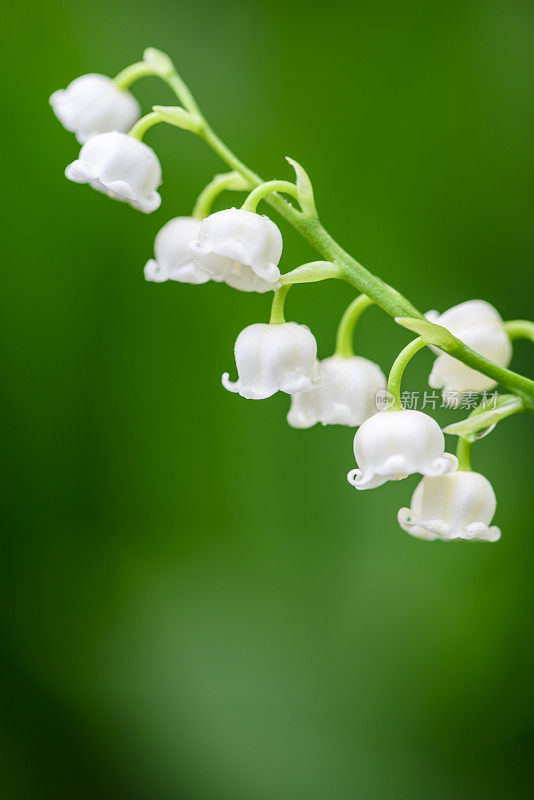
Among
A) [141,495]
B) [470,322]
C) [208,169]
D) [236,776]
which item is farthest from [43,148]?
[236,776]

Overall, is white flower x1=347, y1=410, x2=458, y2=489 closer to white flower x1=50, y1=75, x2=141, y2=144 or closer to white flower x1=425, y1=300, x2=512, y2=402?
white flower x1=425, y1=300, x2=512, y2=402

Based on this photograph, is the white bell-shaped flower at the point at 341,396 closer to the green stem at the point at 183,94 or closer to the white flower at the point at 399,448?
the white flower at the point at 399,448

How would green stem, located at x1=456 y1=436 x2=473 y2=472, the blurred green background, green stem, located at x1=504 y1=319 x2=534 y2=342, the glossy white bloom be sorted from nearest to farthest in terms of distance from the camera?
1. the glossy white bloom
2. green stem, located at x1=456 y1=436 x2=473 y2=472
3. green stem, located at x1=504 y1=319 x2=534 y2=342
4. the blurred green background

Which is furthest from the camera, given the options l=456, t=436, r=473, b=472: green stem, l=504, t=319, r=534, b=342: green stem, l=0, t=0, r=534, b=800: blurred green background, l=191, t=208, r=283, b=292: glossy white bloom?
l=0, t=0, r=534, b=800: blurred green background

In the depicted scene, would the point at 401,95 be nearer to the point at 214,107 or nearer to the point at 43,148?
the point at 214,107

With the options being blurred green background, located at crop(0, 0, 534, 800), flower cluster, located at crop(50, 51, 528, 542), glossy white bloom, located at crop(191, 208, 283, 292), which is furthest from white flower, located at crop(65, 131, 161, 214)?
blurred green background, located at crop(0, 0, 534, 800)

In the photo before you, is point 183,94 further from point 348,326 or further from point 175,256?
point 348,326
